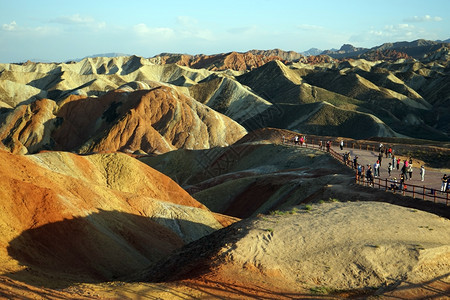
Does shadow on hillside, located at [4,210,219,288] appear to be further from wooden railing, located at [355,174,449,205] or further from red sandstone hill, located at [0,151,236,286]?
wooden railing, located at [355,174,449,205]

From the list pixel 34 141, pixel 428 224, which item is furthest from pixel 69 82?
pixel 428 224

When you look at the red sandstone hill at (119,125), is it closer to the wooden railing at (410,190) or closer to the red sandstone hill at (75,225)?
the red sandstone hill at (75,225)

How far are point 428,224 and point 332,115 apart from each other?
3645 inches

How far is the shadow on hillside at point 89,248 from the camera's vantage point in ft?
67.4

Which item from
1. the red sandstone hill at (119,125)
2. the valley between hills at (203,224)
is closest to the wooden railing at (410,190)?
the valley between hills at (203,224)

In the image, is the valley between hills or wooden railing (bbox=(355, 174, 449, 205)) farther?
wooden railing (bbox=(355, 174, 449, 205))

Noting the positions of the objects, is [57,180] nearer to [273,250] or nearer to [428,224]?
[273,250]

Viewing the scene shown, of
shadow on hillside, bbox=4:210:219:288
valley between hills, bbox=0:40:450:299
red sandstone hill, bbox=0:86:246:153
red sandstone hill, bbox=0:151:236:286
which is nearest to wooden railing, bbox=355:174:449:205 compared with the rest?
valley between hills, bbox=0:40:450:299

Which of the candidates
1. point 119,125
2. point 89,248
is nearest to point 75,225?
point 89,248

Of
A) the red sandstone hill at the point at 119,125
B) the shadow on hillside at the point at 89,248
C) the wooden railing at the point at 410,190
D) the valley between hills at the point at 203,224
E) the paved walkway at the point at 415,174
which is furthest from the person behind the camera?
the red sandstone hill at the point at 119,125

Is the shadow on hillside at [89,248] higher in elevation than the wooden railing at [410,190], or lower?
lower

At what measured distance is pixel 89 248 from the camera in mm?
24766

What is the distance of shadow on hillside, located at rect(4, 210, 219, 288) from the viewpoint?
20547mm

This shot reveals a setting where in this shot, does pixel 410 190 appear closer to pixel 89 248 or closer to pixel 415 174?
pixel 415 174
